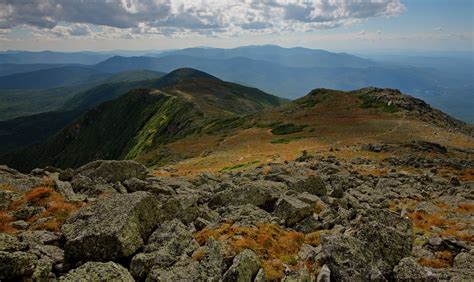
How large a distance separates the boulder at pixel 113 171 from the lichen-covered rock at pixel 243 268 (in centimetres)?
1581

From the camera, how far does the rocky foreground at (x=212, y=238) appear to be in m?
11.6

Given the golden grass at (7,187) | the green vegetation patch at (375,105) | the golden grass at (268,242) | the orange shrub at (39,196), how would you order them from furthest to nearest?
the green vegetation patch at (375,105)
the golden grass at (7,187)
the orange shrub at (39,196)
the golden grass at (268,242)

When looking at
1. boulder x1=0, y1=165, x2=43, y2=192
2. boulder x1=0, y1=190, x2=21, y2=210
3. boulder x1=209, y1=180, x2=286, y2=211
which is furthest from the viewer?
boulder x1=0, y1=165, x2=43, y2=192

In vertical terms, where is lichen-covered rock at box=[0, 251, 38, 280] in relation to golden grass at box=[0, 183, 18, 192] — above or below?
above

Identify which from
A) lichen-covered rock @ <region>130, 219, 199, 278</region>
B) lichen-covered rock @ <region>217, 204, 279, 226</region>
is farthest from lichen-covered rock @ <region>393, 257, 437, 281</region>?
lichen-covered rock @ <region>130, 219, 199, 278</region>

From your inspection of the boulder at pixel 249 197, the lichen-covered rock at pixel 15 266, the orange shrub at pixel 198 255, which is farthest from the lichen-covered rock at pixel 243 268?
the boulder at pixel 249 197

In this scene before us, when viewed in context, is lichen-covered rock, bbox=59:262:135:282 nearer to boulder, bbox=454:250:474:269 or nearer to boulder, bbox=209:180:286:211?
boulder, bbox=209:180:286:211

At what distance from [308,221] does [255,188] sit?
455cm

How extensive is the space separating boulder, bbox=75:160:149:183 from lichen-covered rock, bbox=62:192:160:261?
10.3m

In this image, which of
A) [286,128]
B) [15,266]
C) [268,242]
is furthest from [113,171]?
[286,128]

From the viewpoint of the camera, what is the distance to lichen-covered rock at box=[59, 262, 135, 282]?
10066mm

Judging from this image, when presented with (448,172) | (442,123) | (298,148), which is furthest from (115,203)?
(442,123)

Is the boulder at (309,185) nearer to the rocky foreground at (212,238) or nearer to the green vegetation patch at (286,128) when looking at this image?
the rocky foreground at (212,238)

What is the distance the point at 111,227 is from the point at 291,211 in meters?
10.00
